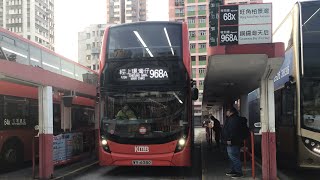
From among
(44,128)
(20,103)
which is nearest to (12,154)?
(20,103)

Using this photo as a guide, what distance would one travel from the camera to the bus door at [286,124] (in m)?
10.4

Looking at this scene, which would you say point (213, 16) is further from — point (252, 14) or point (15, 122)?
point (15, 122)

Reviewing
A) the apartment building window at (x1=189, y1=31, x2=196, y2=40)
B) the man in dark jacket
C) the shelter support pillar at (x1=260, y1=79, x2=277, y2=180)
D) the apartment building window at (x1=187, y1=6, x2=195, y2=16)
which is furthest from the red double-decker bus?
the apartment building window at (x1=187, y1=6, x2=195, y2=16)

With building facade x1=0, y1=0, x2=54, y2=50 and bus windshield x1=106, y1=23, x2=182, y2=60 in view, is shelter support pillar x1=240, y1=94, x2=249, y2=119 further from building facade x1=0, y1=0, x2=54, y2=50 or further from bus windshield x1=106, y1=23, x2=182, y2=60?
building facade x1=0, y1=0, x2=54, y2=50

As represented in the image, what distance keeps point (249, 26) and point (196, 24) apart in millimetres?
78091

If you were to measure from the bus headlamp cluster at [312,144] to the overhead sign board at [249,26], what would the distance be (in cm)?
239

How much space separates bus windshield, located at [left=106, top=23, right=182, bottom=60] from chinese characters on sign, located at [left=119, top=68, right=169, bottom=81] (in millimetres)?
363

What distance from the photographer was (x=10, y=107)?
13.0m

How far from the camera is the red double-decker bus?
11000 millimetres

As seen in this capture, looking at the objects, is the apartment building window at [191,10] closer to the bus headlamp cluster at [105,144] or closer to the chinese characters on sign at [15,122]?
the chinese characters on sign at [15,122]

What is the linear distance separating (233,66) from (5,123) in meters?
6.75

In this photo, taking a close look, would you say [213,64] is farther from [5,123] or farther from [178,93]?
[5,123]

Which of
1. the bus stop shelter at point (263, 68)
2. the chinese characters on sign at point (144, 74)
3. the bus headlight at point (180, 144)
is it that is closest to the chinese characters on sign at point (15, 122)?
the chinese characters on sign at point (144, 74)

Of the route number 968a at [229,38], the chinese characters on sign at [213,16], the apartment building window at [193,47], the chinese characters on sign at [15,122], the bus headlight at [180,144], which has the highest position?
the apartment building window at [193,47]
